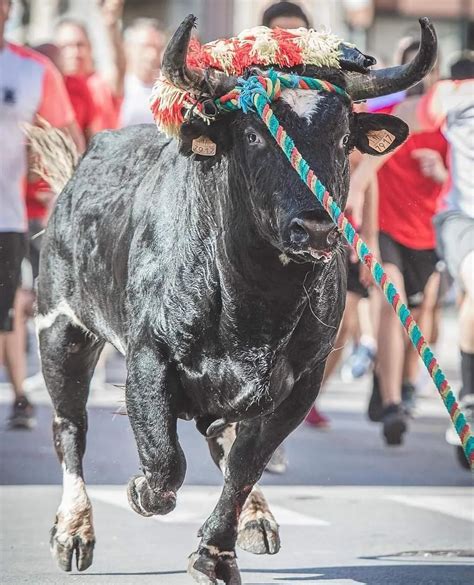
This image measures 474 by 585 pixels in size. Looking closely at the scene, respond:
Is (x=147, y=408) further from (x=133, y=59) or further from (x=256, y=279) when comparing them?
(x=133, y=59)

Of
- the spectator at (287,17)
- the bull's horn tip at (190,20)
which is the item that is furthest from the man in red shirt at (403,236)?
the bull's horn tip at (190,20)

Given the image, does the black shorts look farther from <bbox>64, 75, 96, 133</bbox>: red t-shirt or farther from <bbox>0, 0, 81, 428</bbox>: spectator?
<bbox>64, 75, 96, 133</bbox>: red t-shirt

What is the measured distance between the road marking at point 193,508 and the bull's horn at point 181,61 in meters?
2.48

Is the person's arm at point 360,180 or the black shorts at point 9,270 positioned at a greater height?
the person's arm at point 360,180

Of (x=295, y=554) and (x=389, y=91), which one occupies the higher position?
(x=389, y=91)

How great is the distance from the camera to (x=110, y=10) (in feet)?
34.9

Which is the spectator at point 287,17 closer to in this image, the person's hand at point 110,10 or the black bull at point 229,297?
the person's hand at point 110,10

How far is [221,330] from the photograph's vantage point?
530cm

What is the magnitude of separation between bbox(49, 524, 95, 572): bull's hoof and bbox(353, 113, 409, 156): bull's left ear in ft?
5.69

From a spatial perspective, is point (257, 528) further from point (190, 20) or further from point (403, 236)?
point (403, 236)

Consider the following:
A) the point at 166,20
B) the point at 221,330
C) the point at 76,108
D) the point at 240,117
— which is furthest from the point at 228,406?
the point at 166,20

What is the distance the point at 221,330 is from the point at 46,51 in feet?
19.9

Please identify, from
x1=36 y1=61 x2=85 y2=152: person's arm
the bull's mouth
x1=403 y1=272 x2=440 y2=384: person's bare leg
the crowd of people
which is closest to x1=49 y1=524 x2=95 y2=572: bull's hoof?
the bull's mouth

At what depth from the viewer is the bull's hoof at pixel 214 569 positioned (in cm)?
544
